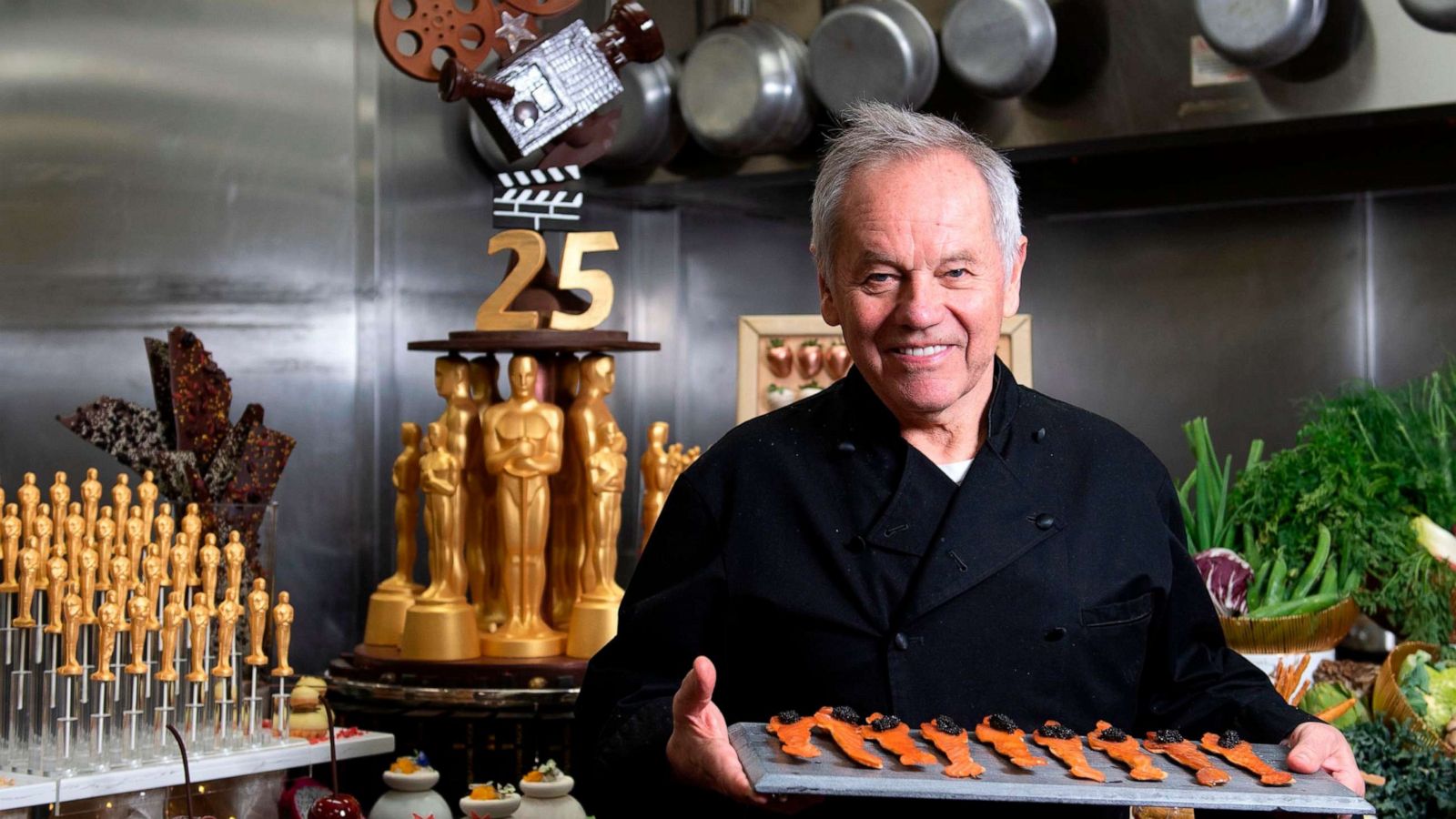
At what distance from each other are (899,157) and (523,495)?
1.67 m

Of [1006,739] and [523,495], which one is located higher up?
[523,495]

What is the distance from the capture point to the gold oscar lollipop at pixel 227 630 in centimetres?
262

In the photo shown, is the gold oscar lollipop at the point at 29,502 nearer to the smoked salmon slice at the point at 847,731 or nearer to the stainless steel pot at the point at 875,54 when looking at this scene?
the smoked salmon slice at the point at 847,731

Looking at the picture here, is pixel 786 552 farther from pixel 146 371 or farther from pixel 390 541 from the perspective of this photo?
pixel 390 541

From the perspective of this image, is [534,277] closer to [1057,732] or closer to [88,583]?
[88,583]

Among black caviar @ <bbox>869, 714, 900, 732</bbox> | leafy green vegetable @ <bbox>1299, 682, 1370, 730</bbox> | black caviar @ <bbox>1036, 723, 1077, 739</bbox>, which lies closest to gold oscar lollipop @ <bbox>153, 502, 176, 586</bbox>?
black caviar @ <bbox>869, 714, 900, 732</bbox>

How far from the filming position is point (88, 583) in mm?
2510

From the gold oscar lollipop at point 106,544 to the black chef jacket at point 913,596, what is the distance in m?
1.23

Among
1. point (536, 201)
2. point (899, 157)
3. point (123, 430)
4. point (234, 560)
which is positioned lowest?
point (234, 560)

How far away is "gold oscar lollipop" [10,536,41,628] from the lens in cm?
253

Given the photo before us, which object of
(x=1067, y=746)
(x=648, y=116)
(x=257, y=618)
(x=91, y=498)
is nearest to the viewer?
(x=1067, y=746)

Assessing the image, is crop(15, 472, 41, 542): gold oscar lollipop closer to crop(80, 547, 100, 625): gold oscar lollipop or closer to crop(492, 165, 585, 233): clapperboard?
crop(80, 547, 100, 625): gold oscar lollipop

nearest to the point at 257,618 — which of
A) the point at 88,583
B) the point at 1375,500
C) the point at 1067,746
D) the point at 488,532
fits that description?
the point at 88,583

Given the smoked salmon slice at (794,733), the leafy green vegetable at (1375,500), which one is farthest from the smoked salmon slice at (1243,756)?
the leafy green vegetable at (1375,500)
